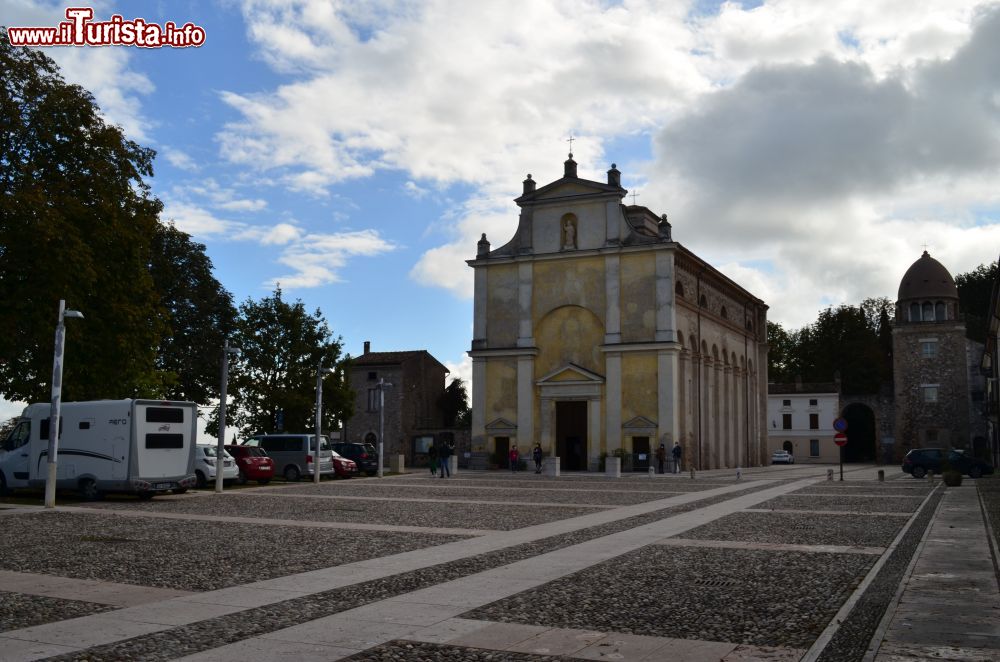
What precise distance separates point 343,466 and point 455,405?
3941cm

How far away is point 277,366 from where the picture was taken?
5284 cm

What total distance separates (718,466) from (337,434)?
30329 millimetres

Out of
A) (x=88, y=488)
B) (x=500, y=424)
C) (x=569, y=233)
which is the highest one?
(x=569, y=233)

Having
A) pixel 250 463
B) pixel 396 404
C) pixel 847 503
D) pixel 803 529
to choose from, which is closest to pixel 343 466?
pixel 250 463

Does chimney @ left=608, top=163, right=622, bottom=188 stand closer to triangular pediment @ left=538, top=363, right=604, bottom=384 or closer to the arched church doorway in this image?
triangular pediment @ left=538, top=363, right=604, bottom=384

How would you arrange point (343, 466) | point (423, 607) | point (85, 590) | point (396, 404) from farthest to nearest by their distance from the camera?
1. point (396, 404)
2. point (343, 466)
3. point (85, 590)
4. point (423, 607)

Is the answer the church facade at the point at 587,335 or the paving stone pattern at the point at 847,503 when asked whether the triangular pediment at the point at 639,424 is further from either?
the paving stone pattern at the point at 847,503

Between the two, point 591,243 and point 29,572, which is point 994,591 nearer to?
point 29,572

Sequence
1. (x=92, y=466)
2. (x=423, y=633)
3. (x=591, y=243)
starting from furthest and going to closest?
(x=591, y=243)
(x=92, y=466)
(x=423, y=633)

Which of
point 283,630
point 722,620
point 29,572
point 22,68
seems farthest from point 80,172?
point 722,620

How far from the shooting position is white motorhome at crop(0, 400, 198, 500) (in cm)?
2330

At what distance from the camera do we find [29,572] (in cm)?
1109

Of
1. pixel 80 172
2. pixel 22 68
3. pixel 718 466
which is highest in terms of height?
pixel 22 68

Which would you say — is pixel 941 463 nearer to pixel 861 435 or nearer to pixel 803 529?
pixel 803 529
